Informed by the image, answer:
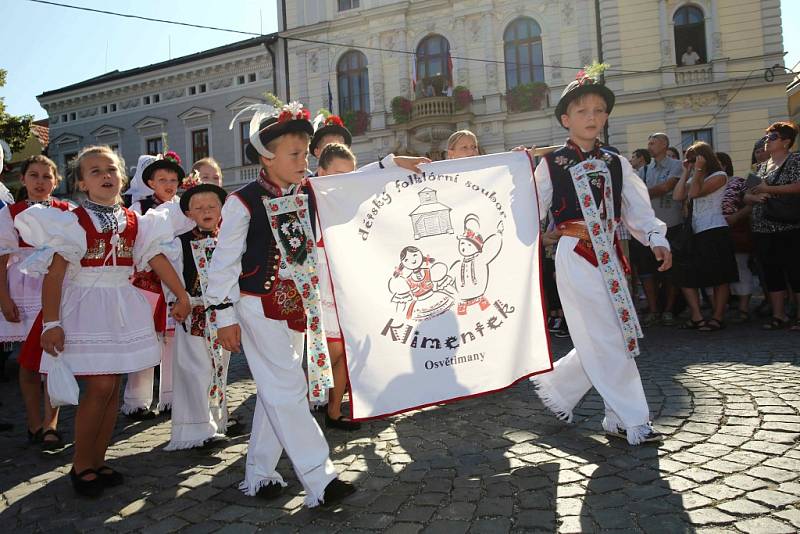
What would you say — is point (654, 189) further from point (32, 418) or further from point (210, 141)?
point (210, 141)

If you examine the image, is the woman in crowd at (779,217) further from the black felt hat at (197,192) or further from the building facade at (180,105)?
the building facade at (180,105)

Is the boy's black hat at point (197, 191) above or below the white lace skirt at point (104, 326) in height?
above

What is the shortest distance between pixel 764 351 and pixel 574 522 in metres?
4.22

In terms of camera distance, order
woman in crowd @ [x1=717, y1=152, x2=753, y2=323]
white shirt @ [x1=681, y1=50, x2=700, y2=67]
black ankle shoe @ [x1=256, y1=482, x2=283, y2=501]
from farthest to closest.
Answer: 1. white shirt @ [x1=681, y1=50, x2=700, y2=67]
2. woman in crowd @ [x1=717, y1=152, x2=753, y2=323]
3. black ankle shoe @ [x1=256, y1=482, x2=283, y2=501]

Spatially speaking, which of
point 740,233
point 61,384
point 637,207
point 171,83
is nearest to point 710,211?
point 740,233

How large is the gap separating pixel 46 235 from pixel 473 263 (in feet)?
8.07

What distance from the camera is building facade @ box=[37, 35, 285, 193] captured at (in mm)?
26609

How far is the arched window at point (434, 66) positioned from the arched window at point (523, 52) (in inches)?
91.6

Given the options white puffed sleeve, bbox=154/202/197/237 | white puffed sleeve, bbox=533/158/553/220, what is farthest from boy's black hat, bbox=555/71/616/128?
white puffed sleeve, bbox=154/202/197/237

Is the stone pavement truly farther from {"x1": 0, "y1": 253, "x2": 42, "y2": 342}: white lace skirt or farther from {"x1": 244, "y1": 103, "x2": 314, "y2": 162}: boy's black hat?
{"x1": 244, "y1": 103, "x2": 314, "y2": 162}: boy's black hat

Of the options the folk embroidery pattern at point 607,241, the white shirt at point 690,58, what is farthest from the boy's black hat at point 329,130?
the white shirt at point 690,58

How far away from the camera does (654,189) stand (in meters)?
7.80

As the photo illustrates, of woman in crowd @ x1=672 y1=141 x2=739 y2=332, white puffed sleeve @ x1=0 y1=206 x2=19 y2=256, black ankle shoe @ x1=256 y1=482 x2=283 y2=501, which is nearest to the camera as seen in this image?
black ankle shoe @ x1=256 y1=482 x2=283 y2=501

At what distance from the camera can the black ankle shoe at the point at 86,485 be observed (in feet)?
10.4
